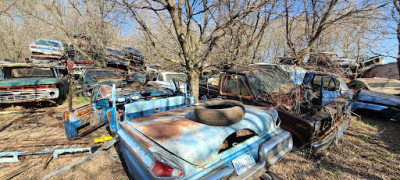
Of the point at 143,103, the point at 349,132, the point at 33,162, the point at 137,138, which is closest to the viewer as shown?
the point at 137,138

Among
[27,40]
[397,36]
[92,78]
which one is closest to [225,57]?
[397,36]

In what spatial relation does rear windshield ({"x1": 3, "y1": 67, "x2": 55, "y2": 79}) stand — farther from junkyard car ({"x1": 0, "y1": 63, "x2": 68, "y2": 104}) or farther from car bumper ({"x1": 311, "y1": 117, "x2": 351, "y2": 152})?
car bumper ({"x1": 311, "y1": 117, "x2": 351, "y2": 152})

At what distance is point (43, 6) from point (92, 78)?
6907 millimetres

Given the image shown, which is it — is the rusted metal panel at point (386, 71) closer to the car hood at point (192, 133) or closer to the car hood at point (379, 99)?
the car hood at point (379, 99)

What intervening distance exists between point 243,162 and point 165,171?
0.92 m

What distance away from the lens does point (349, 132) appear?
4.11 m

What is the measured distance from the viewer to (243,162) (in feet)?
6.04

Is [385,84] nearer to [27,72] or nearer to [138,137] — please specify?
[138,137]

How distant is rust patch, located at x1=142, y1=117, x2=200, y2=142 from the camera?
67.2 inches

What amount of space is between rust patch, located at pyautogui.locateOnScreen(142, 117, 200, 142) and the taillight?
26 centimetres

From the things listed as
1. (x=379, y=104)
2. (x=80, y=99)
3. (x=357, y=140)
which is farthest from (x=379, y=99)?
(x=80, y=99)

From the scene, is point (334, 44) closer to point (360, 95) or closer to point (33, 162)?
point (360, 95)

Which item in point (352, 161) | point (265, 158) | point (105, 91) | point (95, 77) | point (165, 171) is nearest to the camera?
point (165, 171)

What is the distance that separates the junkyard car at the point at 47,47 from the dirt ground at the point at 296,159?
34.4ft
